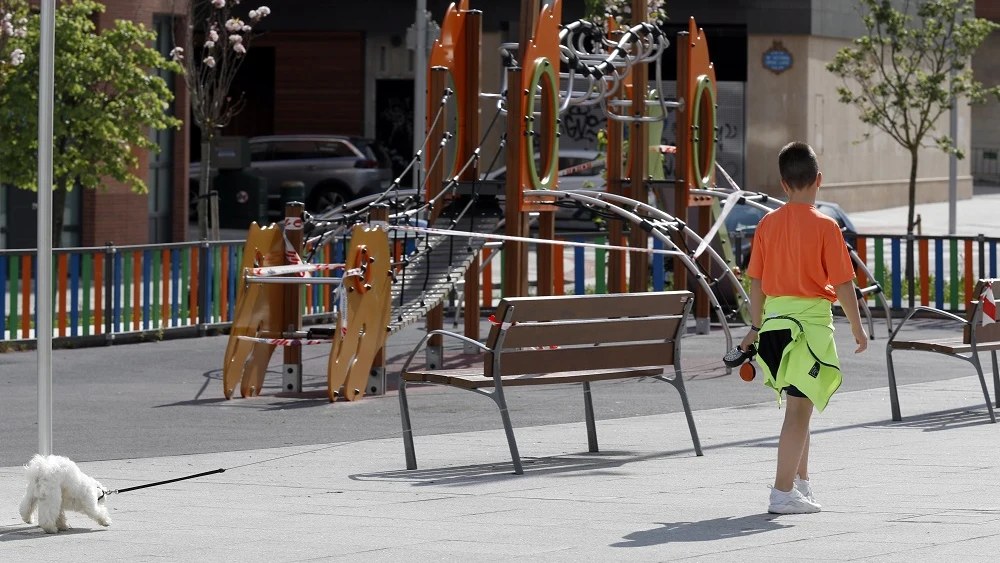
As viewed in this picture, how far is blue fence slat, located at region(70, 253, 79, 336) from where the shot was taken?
626 inches

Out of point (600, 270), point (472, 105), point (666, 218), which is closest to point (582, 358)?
point (666, 218)

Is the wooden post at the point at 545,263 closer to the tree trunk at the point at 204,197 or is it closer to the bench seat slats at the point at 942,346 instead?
the bench seat slats at the point at 942,346

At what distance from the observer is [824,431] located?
34.6ft

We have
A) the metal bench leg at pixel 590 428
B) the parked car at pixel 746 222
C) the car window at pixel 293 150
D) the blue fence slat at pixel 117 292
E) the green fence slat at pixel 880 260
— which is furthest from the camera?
the car window at pixel 293 150

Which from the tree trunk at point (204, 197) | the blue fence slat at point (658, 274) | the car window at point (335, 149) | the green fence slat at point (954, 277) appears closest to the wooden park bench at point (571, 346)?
the blue fence slat at point (658, 274)

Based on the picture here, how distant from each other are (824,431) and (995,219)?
30.7 metres

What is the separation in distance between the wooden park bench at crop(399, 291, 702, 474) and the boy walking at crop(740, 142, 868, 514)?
1.71 metres

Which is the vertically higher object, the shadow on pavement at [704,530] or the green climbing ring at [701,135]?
the green climbing ring at [701,135]

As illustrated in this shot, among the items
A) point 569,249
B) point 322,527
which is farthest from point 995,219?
point 322,527

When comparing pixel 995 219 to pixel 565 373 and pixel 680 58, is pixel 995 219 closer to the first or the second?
pixel 680 58

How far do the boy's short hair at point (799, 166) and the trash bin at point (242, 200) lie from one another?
2707cm

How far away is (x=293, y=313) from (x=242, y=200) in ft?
71.1

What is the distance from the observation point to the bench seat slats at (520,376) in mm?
9117

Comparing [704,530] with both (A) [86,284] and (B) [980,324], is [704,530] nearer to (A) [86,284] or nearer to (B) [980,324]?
(B) [980,324]
